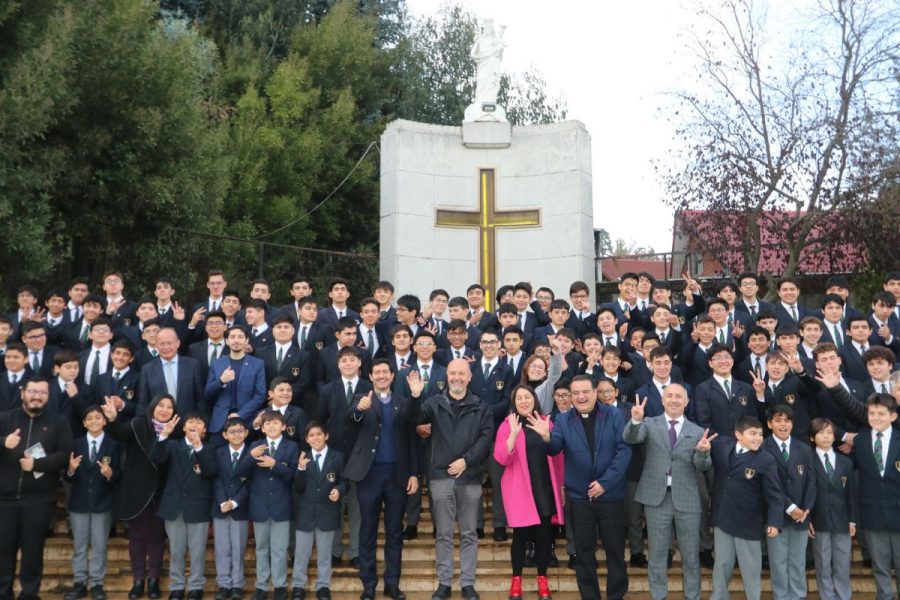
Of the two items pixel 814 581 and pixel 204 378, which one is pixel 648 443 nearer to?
pixel 814 581

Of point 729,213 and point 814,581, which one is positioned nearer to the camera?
point 814,581

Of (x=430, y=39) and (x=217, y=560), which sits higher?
(x=430, y=39)

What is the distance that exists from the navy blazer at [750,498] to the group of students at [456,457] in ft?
0.05

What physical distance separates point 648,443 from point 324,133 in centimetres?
1597

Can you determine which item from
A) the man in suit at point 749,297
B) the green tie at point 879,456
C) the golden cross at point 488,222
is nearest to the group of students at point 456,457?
the green tie at point 879,456

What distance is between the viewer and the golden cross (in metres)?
12.5

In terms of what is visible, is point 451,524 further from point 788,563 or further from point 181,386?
point 181,386

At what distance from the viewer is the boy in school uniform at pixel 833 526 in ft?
21.1

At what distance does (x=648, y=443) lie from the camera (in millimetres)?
6746

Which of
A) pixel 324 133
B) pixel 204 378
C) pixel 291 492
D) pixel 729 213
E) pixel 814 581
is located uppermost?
pixel 324 133

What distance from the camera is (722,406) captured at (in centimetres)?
714

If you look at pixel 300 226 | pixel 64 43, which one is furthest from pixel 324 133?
pixel 64 43

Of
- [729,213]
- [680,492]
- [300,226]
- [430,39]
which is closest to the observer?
[680,492]

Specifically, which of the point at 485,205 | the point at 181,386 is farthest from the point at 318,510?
the point at 485,205
